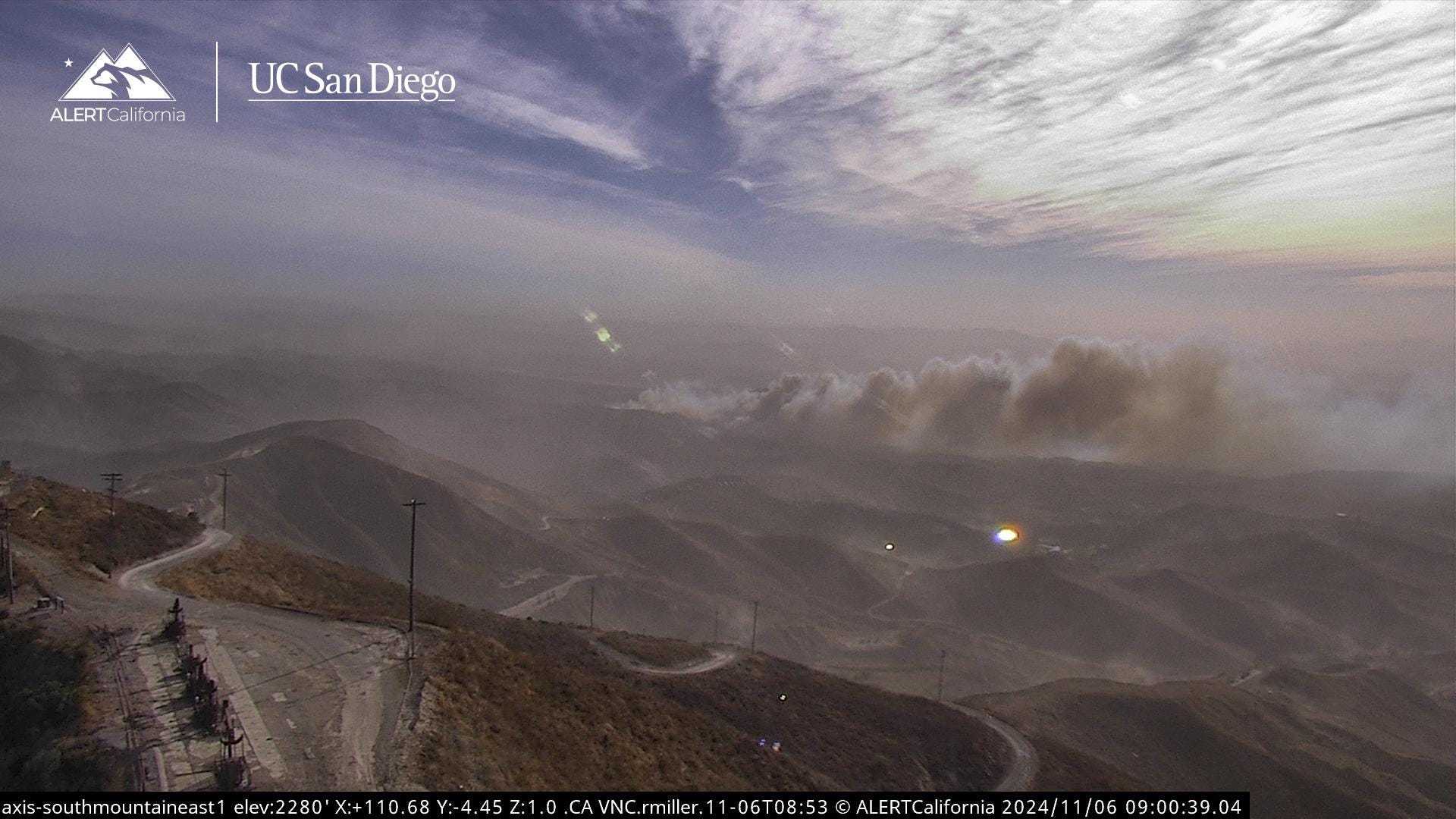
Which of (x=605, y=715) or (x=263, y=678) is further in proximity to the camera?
(x=605, y=715)

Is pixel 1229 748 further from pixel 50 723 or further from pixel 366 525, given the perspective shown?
pixel 366 525

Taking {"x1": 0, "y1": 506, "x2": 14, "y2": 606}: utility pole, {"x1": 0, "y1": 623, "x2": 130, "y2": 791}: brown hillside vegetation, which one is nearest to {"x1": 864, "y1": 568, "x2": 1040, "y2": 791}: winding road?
{"x1": 0, "y1": 623, "x2": 130, "y2": 791}: brown hillside vegetation

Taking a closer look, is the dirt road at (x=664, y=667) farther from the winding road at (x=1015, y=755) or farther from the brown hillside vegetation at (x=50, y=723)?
the brown hillside vegetation at (x=50, y=723)

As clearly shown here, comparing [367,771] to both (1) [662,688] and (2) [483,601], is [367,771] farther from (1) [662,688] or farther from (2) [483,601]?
(2) [483,601]

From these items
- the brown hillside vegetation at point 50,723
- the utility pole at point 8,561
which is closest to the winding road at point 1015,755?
the brown hillside vegetation at point 50,723

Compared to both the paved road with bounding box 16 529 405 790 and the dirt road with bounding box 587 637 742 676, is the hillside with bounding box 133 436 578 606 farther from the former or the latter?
the paved road with bounding box 16 529 405 790

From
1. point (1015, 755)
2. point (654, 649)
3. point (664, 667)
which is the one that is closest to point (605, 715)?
point (664, 667)
